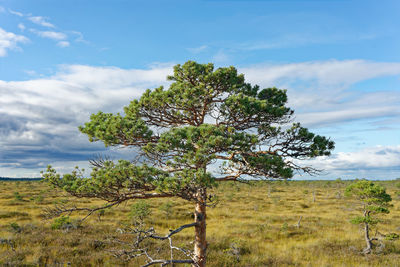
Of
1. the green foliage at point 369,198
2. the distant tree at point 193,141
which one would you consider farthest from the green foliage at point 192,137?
the green foliage at point 369,198

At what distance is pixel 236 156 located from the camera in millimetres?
8219

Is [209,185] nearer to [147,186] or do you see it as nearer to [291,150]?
[147,186]

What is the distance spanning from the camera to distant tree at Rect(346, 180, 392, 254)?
16.5m

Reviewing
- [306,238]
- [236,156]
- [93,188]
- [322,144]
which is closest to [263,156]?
[236,156]

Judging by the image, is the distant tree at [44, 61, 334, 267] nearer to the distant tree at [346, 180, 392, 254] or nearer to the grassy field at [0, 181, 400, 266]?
the grassy field at [0, 181, 400, 266]

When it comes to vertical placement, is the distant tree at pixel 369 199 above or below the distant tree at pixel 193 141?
below

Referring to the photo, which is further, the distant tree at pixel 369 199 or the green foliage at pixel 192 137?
the distant tree at pixel 369 199

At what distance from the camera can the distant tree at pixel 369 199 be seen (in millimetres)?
16453

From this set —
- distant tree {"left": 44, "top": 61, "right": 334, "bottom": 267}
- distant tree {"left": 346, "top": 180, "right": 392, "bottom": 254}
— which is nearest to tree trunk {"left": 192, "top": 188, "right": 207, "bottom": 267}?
distant tree {"left": 44, "top": 61, "right": 334, "bottom": 267}

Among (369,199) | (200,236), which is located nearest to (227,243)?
(369,199)

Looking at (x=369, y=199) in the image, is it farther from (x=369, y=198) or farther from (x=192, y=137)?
(x=192, y=137)

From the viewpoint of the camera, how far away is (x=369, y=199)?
54.4 ft

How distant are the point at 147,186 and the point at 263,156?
3508 mm

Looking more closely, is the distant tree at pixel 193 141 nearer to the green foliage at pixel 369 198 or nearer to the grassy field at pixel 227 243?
the grassy field at pixel 227 243
